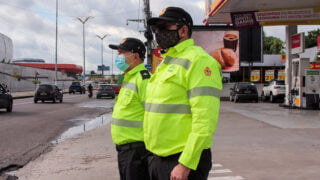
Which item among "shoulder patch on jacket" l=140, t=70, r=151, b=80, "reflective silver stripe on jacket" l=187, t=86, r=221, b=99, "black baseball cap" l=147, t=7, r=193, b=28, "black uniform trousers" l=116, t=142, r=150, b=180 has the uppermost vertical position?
"black baseball cap" l=147, t=7, r=193, b=28

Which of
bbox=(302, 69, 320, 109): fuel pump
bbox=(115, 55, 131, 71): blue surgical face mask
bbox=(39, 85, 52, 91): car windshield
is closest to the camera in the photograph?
bbox=(115, 55, 131, 71): blue surgical face mask

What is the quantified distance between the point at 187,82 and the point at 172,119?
267mm

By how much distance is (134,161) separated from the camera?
11.8 feet

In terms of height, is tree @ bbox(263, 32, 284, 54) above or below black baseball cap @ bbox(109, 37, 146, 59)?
above

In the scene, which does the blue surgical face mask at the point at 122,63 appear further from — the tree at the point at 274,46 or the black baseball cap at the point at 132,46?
the tree at the point at 274,46

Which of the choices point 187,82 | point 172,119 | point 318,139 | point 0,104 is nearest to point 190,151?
point 172,119

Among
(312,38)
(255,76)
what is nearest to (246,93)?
(255,76)

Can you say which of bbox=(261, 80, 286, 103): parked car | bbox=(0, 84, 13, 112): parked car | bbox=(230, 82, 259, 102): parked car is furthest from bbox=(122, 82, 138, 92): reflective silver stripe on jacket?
bbox=(230, 82, 259, 102): parked car

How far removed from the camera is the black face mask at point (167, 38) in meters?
2.88

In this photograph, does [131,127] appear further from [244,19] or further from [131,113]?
[244,19]

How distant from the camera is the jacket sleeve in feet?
8.14

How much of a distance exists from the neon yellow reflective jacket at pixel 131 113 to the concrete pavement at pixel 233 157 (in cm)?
268

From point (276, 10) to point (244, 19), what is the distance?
1.60m

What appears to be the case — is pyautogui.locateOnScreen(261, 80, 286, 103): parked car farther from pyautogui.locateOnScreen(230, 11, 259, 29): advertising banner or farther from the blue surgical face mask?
the blue surgical face mask
